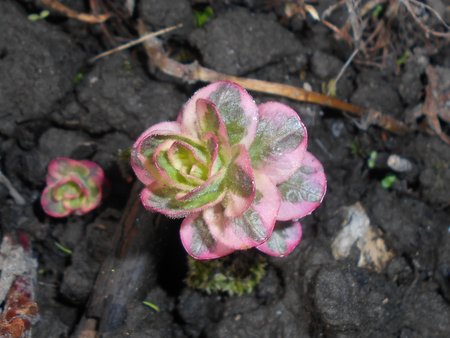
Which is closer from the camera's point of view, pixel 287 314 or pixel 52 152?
pixel 287 314

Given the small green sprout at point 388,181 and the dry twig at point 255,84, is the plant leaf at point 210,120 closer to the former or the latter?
the dry twig at point 255,84

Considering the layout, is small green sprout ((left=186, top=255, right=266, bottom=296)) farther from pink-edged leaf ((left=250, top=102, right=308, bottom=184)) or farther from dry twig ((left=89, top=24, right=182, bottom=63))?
dry twig ((left=89, top=24, right=182, bottom=63))

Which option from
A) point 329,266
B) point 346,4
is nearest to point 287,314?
point 329,266

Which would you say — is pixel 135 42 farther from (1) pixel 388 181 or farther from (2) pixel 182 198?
(1) pixel 388 181

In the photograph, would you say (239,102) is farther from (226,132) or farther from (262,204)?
(262,204)

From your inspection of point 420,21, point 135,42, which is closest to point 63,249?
point 135,42

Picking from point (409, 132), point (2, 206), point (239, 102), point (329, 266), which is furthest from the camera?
point (409, 132)

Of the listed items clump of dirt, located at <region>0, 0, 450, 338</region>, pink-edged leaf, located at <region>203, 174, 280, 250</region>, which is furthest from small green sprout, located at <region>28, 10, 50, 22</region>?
pink-edged leaf, located at <region>203, 174, 280, 250</region>
